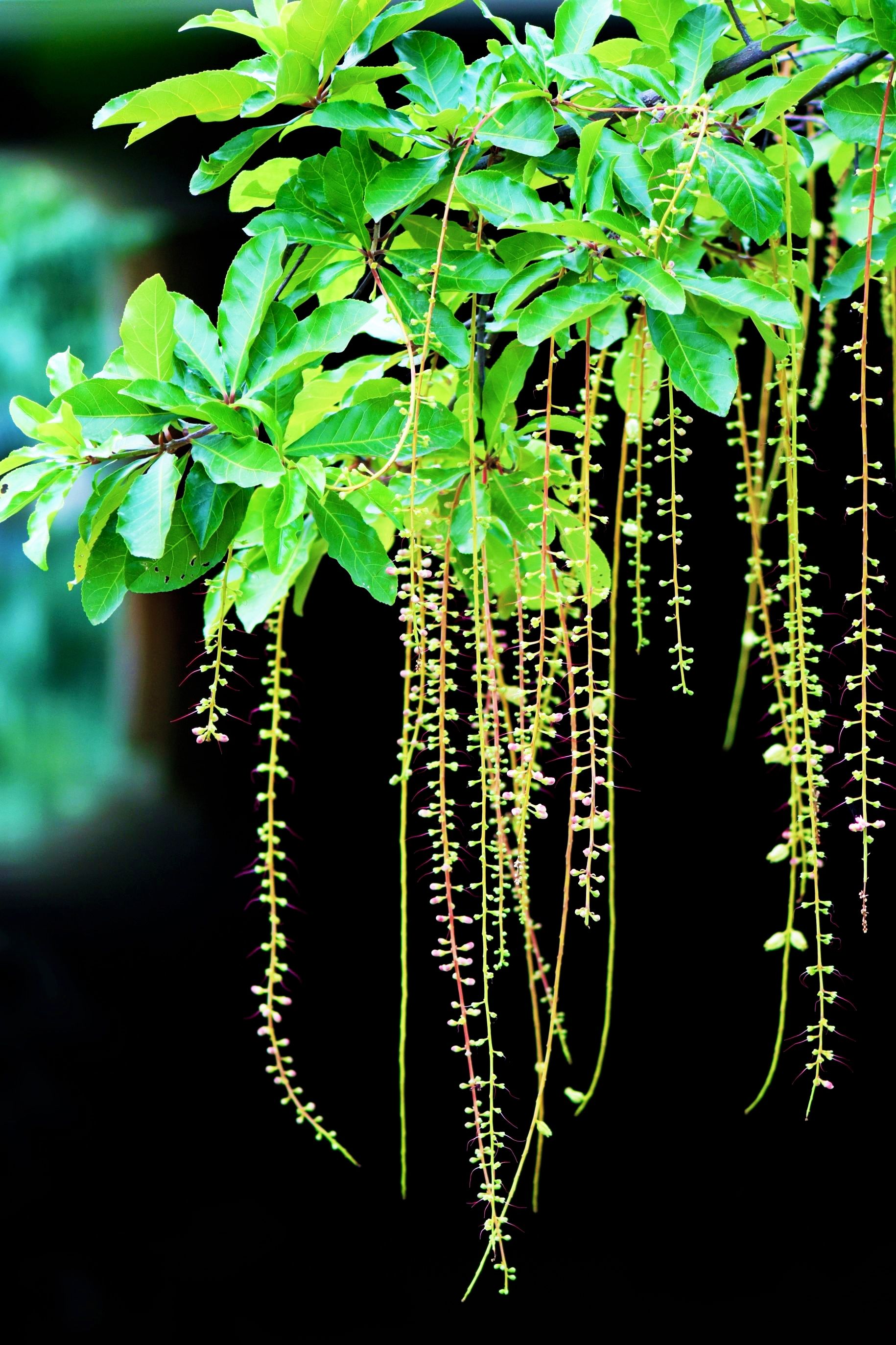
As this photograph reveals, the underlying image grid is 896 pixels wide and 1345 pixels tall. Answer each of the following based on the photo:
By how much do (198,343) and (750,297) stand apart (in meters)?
0.26

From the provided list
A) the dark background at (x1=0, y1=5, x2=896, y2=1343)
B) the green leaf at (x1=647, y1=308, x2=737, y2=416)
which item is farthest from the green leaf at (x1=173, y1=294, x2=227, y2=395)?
the dark background at (x1=0, y1=5, x2=896, y2=1343)

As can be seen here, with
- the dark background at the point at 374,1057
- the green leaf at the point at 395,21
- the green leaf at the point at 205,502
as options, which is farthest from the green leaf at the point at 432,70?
the dark background at the point at 374,1057

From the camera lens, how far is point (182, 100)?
1.65ft

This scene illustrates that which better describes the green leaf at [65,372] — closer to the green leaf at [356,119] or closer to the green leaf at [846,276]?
the green leaf at [356,119]

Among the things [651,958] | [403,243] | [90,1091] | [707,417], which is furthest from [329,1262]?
[403,243]

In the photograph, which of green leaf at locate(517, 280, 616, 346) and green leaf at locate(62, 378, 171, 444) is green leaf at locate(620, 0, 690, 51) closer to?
green leaf at locate(517, 280, 616, 346)

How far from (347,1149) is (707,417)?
1204 mm

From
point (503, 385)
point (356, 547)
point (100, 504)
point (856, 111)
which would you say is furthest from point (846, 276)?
point (100, 504)

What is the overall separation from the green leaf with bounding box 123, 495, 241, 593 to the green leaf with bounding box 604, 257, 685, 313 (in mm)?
217

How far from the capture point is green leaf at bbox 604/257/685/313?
0.46 metres

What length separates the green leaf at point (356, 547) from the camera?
0.51 metres

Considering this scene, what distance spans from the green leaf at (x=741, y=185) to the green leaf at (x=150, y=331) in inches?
10.4

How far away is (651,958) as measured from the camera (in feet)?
5.02

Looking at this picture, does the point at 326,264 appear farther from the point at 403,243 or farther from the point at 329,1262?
the point at 329,1262
